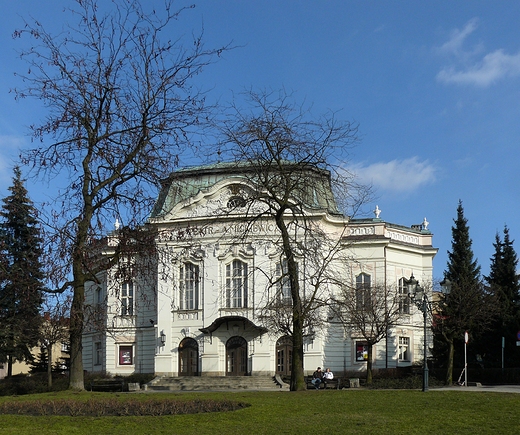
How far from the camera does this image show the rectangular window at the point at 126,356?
49625mm

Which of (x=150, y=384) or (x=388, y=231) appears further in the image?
(x=388, y=231)

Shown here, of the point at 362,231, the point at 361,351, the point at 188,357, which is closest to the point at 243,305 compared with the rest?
the point at 188,357

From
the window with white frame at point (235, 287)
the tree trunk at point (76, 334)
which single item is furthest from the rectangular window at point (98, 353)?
the tree trunk at point (76, 334)

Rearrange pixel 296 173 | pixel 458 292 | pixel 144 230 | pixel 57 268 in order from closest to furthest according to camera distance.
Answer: pixel 57 268, pixel 144 230, pixel 296 173, pixel 458 292

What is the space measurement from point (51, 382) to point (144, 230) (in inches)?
1009

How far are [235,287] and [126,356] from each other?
9.69 m

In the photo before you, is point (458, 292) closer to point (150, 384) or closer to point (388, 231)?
point (388, 231)

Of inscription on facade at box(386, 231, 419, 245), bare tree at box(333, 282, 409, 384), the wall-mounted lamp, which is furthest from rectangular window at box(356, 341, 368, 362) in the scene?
the wall-mounted lamp

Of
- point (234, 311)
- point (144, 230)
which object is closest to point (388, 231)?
point (234, 311)

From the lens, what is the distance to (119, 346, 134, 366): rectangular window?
163 feet

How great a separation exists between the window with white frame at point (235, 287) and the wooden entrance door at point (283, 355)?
3266 millimetres

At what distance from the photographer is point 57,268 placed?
→ 19.5 metres

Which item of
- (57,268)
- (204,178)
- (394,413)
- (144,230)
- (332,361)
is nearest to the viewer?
(394,413)

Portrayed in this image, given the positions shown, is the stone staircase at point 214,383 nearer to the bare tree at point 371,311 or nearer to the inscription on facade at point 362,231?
the bare tree at point 371,311
